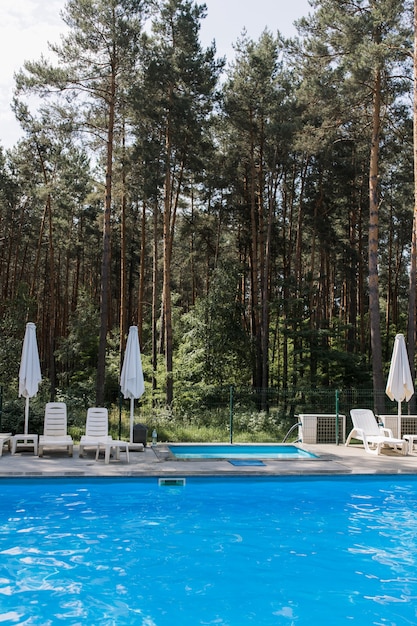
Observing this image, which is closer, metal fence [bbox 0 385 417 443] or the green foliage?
metal fence [bbox 0 385 417 443]

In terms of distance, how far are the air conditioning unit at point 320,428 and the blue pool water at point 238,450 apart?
592 mm

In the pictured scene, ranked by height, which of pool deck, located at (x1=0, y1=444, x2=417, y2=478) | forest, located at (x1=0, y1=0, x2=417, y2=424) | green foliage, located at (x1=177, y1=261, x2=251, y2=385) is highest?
forest, located at (x1=0, y1=0, x2=417, y2=424)

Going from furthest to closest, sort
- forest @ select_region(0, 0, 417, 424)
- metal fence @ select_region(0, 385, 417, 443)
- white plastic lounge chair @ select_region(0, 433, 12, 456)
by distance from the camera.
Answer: forest @ select_region(0, 0, 417, 424)
metal fence @ select_region(0, 385, 417, 443)
white plastic lounge chair @ select_region(0, 433, 12, 456)

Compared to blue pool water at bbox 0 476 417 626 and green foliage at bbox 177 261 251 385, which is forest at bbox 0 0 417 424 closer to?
green foliage at bbox 177 261 251 385

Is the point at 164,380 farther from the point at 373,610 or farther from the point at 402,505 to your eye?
the point at 373,610

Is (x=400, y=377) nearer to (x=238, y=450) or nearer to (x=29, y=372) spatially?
(x=238, y=450)

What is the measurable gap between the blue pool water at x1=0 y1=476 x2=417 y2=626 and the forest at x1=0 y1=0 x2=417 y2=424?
7.54 meters

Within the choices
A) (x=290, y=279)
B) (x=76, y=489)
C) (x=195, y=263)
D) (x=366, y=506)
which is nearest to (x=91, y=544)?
(x=76, y=489)

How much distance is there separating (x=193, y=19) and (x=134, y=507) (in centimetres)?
1627

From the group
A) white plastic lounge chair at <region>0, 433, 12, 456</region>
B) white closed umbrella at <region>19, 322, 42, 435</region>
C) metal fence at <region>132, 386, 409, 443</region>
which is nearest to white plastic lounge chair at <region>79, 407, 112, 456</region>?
white closed umbrella at <region>19, 322, 42, 435</region>

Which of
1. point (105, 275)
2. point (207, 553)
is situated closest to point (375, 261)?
point (105, 275)

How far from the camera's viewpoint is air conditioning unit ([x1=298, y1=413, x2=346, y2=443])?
14172mm

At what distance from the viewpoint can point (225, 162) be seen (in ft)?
76.8

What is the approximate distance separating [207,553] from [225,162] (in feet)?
62.5
